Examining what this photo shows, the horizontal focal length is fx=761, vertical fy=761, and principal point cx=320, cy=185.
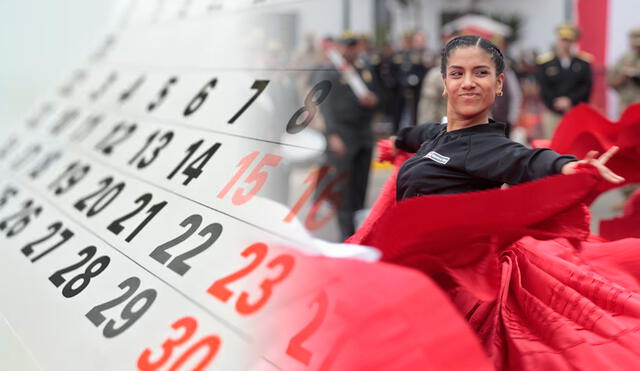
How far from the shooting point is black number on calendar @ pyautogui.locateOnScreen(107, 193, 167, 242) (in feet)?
7.22

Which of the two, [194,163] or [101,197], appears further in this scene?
[101,197]

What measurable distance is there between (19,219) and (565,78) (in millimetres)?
5793

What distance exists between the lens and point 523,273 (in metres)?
2.21

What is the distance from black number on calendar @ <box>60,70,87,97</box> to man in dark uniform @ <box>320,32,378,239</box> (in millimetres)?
1917

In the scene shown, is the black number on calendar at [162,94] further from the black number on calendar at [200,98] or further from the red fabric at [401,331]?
the red fabric at [401,331]

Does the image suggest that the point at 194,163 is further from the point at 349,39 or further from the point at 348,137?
the point at 349,39

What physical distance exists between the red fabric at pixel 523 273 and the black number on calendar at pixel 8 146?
2414 millimetres

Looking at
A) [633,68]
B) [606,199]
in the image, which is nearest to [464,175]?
[633,68]

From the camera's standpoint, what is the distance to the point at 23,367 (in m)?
1.97

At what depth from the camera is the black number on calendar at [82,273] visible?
210 centimetres

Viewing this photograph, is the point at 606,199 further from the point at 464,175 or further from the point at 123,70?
the point at 464,175

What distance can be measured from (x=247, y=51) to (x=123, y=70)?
0.85 m

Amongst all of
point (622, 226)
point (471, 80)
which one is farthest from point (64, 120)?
point (622, 226)

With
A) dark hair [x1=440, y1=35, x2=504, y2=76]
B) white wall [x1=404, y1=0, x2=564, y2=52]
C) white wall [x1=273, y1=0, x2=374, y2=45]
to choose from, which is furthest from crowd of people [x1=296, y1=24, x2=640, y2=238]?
white wall [x1=404, y1=0, x2=564, y2=52]
